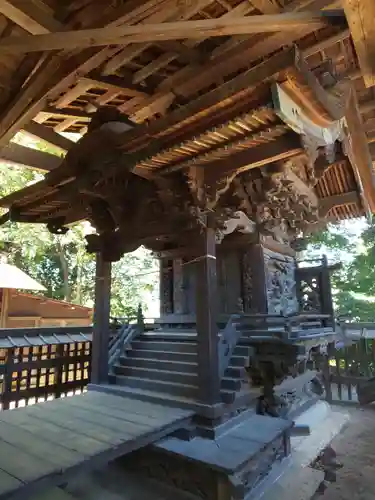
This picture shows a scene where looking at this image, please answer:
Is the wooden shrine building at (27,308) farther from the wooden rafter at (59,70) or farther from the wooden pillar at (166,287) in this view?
the wooden rafter at (59,70)

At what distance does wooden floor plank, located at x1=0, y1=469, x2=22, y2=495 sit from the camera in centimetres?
223

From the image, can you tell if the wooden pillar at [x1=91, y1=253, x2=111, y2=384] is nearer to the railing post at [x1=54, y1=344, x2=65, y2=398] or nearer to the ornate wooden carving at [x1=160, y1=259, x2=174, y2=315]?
the railing post at [x1=54, y1=344, x2=65, y2=398]

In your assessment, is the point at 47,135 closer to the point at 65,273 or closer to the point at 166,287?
the point at 166,287

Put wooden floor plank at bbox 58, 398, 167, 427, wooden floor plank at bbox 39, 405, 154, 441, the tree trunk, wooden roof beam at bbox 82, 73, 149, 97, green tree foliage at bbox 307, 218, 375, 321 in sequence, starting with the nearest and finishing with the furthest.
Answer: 1. wooden floor plank at bbox 39, 405, 154, 441
2. wooden floor plank at bbox 58, 398, 167, 427
3. wooden roof beam at bbox 82, 73, 149, 97
4. green tree foliage at bbox 307, 218, 375, 321
5. the tree trunk

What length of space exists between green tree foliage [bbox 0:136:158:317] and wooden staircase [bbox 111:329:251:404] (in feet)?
32.5

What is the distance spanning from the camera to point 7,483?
232 centimetres

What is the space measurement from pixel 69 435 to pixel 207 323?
1.92 metres

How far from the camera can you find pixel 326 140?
3.46 m

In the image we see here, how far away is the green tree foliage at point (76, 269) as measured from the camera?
52.4 feet

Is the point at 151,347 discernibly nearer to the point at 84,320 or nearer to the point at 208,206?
the point at 208,206

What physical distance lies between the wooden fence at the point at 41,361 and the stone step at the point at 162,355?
2.80 feet

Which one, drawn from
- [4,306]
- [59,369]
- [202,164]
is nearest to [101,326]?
[59,369]

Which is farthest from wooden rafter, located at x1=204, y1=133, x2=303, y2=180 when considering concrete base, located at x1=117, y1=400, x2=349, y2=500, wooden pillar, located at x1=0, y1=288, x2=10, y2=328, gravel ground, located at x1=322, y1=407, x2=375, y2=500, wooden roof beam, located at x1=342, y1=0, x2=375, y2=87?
wooden pillar, located at x1=0, y1=288, x2=10, y2=328

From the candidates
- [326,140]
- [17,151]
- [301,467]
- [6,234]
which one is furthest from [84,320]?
[326,140]
